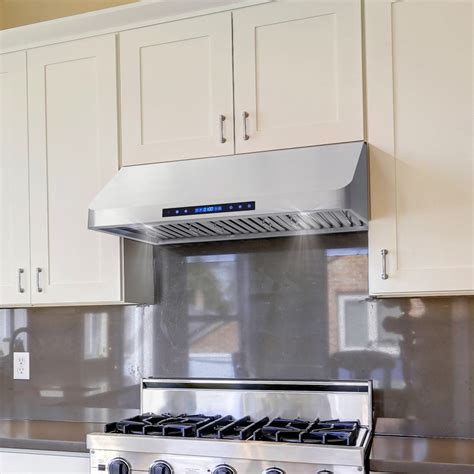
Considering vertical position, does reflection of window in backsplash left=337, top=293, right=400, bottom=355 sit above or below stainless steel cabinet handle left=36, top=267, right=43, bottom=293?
below

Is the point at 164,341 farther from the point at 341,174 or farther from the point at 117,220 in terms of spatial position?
the point at 341,174

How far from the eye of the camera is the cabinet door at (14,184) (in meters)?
2.46

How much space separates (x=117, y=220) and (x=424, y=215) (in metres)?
1.02

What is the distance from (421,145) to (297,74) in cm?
49

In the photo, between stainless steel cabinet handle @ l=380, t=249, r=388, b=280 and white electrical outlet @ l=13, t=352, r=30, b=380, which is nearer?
stainless steel cabinet handle @ l=380, t=249, r=388, b=280

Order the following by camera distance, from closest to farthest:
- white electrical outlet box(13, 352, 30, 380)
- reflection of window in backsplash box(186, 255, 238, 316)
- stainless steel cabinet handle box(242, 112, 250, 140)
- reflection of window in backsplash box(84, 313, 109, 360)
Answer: stainless steel cabinet handle box(242, 112, 250, 140)
reflection of window in backsplash box(186, 255, 238, 316)
reflection of window in backsplash box(84, 313, 109, 360)
white electrical outlet box(13, 352, 30, 380)

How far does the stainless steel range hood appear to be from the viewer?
1.87 m

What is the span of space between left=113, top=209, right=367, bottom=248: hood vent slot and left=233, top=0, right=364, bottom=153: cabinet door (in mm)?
258

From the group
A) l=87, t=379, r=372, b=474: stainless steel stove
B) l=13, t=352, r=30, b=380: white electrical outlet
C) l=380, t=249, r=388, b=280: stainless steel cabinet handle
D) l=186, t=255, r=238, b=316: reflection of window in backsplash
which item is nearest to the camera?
l=87, t=379, r=372, b=474: stainless steel stove

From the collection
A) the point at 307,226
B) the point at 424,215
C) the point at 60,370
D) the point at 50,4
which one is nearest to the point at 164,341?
the point at 60,370

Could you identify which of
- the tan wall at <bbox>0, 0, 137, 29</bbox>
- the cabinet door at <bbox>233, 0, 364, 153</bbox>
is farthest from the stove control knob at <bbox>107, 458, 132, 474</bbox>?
the tan wall at <bbox>0, 0, 137, 29</bbox>

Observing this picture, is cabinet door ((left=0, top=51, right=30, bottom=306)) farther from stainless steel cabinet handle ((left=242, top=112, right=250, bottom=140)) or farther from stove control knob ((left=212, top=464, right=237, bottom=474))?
stove control knob ((left=212, top=464, right=237, bottom=474))

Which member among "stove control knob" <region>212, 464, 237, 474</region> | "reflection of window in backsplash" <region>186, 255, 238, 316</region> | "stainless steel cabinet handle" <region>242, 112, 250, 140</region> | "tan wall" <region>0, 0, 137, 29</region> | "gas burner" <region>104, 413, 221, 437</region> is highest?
"tan wall" <region>0, 0, 137, 29</region>

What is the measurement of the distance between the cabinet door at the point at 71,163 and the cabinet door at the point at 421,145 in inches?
39.3
